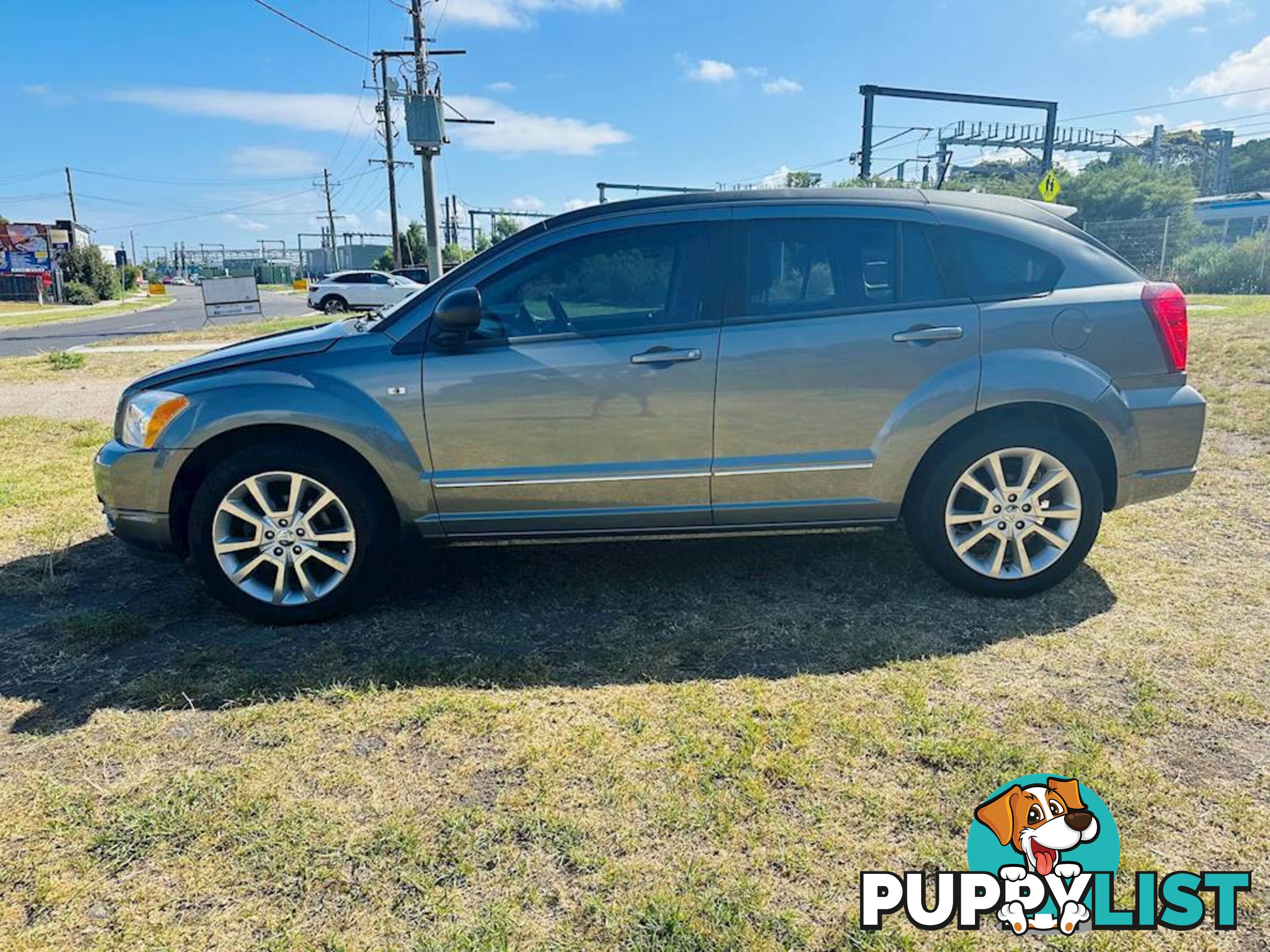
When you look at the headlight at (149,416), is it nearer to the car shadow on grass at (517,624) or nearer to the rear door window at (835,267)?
the car shadow on grass at (517,624)

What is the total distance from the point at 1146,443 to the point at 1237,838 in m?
1.95

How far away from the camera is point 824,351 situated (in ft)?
11.5

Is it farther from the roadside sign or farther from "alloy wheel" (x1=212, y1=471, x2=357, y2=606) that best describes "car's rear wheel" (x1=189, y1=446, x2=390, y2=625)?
the roadside sign

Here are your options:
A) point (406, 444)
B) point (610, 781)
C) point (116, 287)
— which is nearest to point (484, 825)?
point (610, 781)

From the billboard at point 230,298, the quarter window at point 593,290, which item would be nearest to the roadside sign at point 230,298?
the billboard at point 230,298

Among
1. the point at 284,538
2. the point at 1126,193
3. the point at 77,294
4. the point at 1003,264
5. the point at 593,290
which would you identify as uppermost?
the point at 1126,193

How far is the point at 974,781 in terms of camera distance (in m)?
2.42

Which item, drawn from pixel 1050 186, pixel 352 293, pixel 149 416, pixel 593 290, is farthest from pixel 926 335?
pixel 352 293

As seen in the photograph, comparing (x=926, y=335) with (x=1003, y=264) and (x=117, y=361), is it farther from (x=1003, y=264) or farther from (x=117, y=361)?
(x=117, y=361)

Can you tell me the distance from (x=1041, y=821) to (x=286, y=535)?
119 inches

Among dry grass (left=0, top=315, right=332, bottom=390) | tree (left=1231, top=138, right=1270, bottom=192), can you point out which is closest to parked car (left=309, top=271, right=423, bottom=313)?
dry grass (left=0, top=315, right=332, bottom=390)

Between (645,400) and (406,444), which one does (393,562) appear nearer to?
(406,444)

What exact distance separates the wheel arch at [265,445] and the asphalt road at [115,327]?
1769 cm

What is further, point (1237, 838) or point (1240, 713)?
point (1240, 713)
